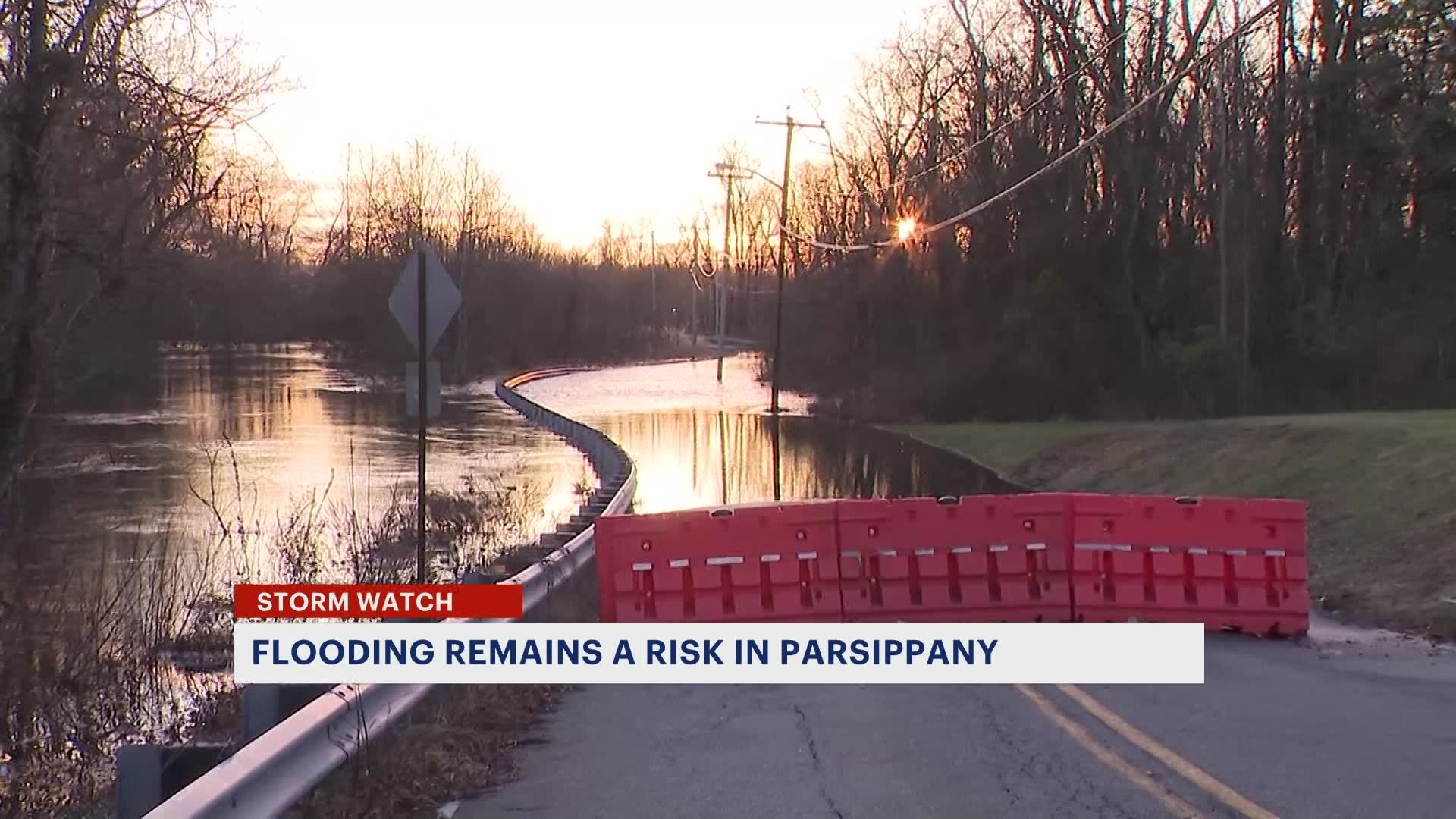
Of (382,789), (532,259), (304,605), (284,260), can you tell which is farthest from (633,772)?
(532,259)

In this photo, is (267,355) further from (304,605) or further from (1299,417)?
(304,605)

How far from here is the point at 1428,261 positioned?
39.8 meters

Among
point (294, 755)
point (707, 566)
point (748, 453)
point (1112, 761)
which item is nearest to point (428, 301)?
point (707, 566)

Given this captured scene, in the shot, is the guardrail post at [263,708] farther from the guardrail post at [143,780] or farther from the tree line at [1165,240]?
the tree line at [1165,240]

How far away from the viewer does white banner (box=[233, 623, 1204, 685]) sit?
785cm

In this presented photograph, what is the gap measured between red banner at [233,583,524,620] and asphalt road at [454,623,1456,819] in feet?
3.01

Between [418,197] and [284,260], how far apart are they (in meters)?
21.6

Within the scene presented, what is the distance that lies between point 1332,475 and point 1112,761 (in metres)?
16.5

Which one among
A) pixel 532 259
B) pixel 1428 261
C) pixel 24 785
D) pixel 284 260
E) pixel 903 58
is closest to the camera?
pixel 24 785

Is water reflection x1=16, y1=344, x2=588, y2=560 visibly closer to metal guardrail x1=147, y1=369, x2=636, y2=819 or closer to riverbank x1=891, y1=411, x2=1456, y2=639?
metal guardrail x1=147, y1=369, x2=636, y2=819

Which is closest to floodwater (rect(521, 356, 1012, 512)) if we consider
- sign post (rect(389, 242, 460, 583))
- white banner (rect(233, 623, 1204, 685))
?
sign post (rect(389, 242, 460, 583))

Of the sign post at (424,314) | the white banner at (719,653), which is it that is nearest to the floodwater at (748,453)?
the sign post at (424,314)

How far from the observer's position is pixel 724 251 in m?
117

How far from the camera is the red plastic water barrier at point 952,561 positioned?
11789 millimetres
